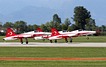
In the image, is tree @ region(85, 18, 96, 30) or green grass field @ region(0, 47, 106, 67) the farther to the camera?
tree @ region(85, 18, 96, 30)


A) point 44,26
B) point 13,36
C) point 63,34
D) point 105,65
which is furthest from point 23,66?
point 44,26

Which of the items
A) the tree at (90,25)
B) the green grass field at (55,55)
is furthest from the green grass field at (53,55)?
the tree at (90,25)

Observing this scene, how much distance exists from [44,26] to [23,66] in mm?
158498

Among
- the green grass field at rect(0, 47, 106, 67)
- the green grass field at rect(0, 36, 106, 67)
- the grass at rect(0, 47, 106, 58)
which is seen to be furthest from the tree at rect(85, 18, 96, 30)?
the green grass field at rect(0, 47, 106, 67)

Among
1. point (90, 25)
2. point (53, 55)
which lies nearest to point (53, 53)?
point (53, 55)

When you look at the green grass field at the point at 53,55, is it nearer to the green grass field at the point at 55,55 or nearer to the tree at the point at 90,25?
the green grass field at the point at 55,55

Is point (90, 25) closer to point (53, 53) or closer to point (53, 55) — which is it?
point (53, 53)

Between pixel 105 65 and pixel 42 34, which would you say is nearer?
pixel 105 65

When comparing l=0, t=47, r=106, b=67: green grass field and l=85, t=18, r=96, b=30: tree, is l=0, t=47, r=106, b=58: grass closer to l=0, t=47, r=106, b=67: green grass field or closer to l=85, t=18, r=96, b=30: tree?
l=0, t=47, r=106, b=67: green grass field

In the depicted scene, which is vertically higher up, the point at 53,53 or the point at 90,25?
the point at 90,25

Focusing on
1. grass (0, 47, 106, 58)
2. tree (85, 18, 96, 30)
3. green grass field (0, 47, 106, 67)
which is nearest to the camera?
green grass field (0, 47, 106, 67)

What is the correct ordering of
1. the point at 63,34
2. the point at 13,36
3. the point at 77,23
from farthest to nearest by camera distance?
the point at 77,23 < the point at 63,34 < the point at 13,36

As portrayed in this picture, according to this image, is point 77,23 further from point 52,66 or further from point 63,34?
point 52,66

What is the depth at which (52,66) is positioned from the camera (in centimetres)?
2628
